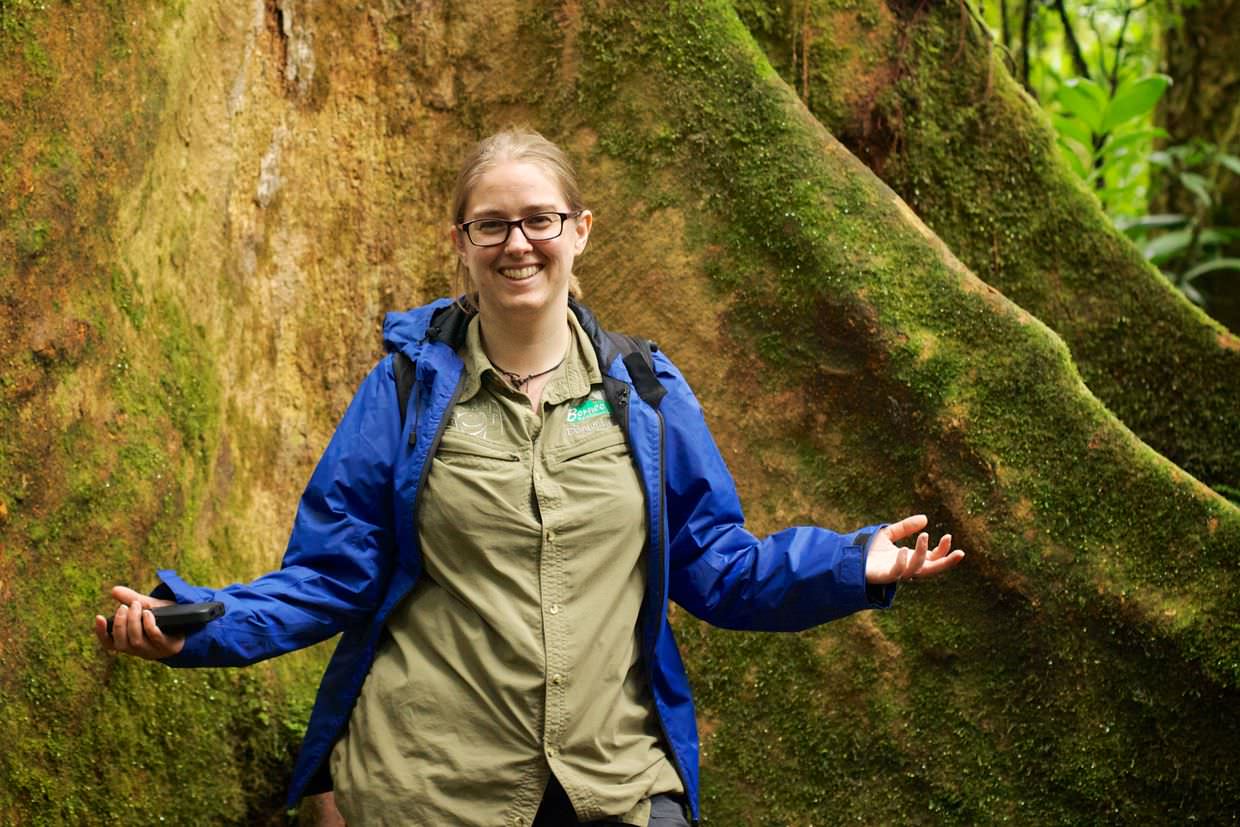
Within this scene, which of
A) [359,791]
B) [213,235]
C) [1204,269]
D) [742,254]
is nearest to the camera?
[359,791]

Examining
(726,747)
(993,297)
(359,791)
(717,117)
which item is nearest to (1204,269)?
(993,297)

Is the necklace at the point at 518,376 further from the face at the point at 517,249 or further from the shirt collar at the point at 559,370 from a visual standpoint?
the face at the point at 517,249

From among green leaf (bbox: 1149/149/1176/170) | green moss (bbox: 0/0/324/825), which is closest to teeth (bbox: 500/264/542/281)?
green moss (bbox: 0/0/324/825)

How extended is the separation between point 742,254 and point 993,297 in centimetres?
86

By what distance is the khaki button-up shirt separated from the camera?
291 centimetres

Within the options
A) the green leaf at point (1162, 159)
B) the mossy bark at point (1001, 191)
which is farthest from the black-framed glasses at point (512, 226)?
the green leaf at point (1162, 159)

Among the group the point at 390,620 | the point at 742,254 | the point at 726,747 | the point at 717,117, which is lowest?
the point at 726,747

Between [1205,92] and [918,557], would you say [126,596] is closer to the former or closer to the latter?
[918,557]

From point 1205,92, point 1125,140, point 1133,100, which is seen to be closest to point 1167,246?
point 1125,140

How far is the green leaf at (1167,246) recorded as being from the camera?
25.9 feet

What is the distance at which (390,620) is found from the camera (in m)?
3.12

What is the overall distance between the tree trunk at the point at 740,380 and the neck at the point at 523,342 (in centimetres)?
124

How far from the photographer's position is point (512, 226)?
3059 millimetres

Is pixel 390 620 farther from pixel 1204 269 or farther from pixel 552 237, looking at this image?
pixel 1204 269
